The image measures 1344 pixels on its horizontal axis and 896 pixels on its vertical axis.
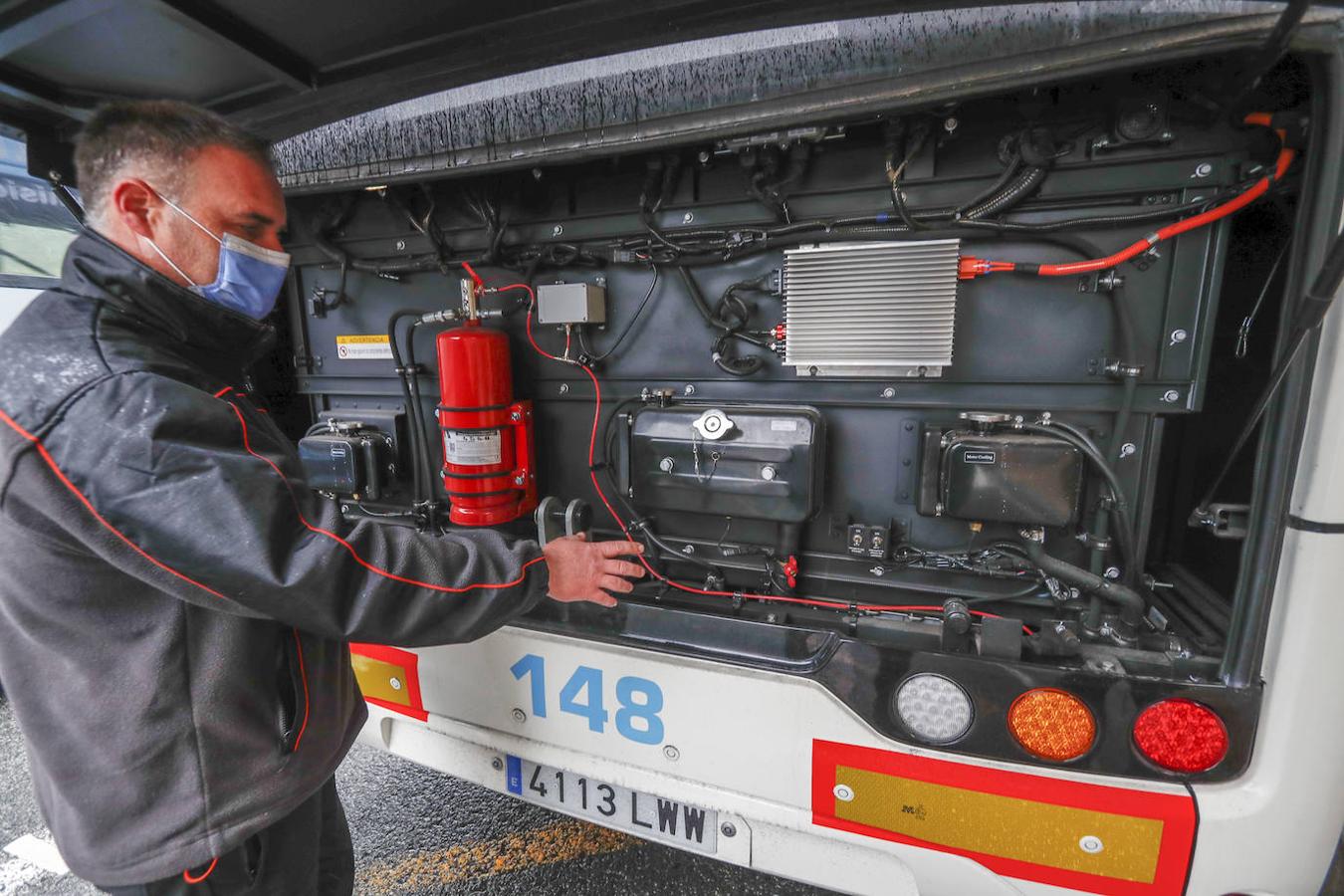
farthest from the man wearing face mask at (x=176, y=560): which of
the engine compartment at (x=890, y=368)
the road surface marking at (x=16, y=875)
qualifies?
the road surface marking at (x=16, y=875)

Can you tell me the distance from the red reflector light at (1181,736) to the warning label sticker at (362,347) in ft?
7.87

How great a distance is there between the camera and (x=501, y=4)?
47.8 inches

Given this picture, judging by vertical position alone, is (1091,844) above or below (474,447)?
below

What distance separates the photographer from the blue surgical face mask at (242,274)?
1.11 metres

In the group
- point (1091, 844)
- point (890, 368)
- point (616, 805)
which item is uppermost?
point (890, 368)

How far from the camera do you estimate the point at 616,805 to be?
140 centimetres

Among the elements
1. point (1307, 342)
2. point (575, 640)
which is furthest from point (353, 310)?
point (1307, 342)

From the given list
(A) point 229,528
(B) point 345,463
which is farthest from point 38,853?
(A) point 229,528

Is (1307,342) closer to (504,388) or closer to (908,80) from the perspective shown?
(908,80)

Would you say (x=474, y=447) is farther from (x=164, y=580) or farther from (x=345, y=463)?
(x=164, y=580)

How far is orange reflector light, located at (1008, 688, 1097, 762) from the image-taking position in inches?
41.8

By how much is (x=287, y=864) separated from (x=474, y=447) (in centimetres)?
110

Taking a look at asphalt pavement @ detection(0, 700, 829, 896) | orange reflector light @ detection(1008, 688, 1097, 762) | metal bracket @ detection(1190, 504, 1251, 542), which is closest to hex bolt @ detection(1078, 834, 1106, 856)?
orange reflector light @ detection(1008, 688, 1097, 762)

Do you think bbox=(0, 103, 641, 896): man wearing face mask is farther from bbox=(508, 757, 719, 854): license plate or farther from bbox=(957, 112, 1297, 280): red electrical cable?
bbox=(957, 112, 1297, 280): red electrical cable
